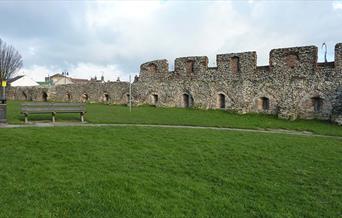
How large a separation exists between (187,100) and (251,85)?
18.0ft

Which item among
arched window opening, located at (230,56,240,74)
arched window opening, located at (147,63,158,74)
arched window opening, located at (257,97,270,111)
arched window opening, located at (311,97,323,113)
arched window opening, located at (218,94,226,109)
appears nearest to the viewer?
arched window opening, located at (311,97,323,113)

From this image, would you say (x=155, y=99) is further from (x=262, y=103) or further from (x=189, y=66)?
(x=262, y=103)

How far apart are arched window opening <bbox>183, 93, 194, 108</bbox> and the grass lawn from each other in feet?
47.4

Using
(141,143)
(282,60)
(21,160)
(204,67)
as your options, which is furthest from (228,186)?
(204,67)

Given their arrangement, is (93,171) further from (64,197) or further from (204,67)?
(204,67)

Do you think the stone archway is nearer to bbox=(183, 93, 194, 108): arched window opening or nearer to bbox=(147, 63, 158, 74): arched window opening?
bbox=(183, 93, 194, 108): arched window opening

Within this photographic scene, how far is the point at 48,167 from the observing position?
641 centimetres

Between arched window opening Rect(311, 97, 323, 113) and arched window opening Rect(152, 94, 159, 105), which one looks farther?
arched window opening Rect(152, 94, 159, 105)

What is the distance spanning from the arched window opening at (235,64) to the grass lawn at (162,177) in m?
12.7

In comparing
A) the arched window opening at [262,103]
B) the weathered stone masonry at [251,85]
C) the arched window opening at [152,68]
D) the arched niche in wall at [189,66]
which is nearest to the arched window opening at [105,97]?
the weathered stone masonry at [251,85]

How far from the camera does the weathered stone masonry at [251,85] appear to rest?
18.3 m

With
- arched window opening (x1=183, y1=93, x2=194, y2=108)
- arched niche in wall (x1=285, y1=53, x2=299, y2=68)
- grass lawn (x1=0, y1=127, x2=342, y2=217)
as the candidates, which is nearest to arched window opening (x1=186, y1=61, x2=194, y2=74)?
arched window opening (x1=183, y1=93, x2=194, y2=108)

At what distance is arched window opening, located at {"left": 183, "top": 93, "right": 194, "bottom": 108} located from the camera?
24458 millimetres

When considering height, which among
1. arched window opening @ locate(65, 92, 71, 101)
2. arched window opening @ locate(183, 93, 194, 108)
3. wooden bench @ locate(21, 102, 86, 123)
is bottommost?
wooden bench @ locate(21, 102, 86, 123)
